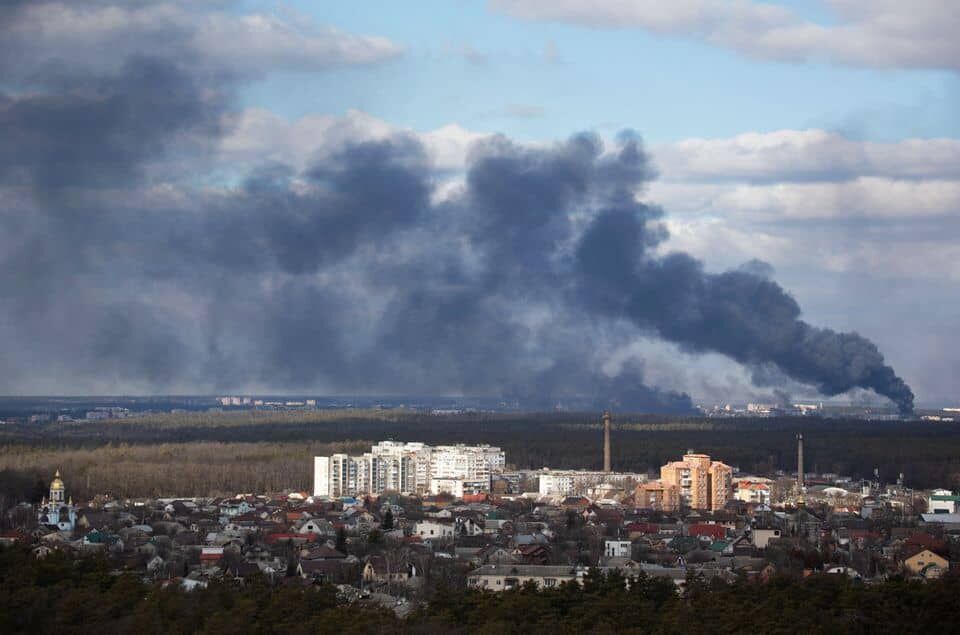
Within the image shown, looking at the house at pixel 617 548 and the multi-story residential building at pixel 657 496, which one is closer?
the house at pixel 617 548

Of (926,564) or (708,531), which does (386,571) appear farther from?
(708,531)

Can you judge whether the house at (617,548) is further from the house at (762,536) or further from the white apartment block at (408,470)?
the white apartment block at (408,470)

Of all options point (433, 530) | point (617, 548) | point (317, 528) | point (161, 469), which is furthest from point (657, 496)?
point (161, 469)

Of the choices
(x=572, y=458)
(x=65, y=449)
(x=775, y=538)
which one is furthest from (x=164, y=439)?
(x=775, y=538)

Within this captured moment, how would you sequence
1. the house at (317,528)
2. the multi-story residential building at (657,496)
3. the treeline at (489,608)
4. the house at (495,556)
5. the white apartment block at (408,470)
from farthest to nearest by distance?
the white apartment block at (408,470), the multi-story residential building at (657,496), the house at (317,528), the house at (495,556), the treeline at (489,608)

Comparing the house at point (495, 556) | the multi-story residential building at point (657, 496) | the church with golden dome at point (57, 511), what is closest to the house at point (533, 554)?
the house at point (495, 556)
